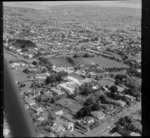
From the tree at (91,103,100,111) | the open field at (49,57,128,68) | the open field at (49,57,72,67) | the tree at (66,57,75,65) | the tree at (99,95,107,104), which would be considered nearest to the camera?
the tree at (91,103,100,111)

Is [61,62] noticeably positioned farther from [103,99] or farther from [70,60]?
[103,99]

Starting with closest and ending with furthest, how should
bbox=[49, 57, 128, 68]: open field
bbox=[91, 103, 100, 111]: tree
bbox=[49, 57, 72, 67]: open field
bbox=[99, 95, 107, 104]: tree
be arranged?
bbox=[91, 103, 100, 111]: tree → bbox=[99, 95, 107, 104]: tree → bbox=[49, 57, 72, 67]: open field → bbox=[49, 57, 128, 68]: open field

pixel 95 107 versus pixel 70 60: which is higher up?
pixel 70 60

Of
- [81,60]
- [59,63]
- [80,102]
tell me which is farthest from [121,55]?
[80,102]

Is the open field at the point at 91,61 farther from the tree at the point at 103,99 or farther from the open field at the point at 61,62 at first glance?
the tree at the point at 103,99

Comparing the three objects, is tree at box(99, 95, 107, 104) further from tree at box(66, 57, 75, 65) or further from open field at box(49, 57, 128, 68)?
tree at box(66, 57, 75, 65)

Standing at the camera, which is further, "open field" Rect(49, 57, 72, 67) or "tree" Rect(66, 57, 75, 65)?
"tree" Rect(66, 57, 75, 65)

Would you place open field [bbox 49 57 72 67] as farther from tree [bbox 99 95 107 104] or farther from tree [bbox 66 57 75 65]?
tree [bbox 99 95 107 104]

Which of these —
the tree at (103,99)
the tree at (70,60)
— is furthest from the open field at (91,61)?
the tree at (103,99)

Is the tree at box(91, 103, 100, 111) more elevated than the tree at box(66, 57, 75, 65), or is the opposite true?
the tree at box(66, 57, 75, 65)

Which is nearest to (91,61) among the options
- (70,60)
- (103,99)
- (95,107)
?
(70,60)

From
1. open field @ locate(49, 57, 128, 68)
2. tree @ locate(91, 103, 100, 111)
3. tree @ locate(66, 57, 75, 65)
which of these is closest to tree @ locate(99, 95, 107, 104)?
tree @ locate(91, 103, 100, 111)
